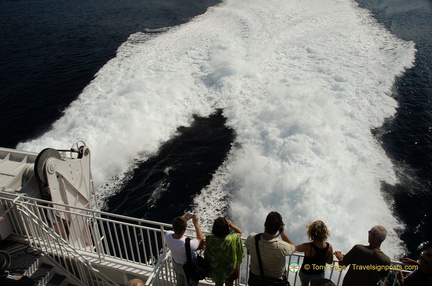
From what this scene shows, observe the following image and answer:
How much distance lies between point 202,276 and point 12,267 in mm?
3925

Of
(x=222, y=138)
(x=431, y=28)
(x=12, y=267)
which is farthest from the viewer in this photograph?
(x=431, y=28)

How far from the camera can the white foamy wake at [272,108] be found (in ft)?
29.6

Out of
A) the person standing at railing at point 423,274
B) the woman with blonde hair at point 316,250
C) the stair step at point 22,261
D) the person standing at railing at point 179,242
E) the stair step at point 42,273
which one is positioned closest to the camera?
the person standing at railing at point 423,274

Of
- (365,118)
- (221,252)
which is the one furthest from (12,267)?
(365,118)

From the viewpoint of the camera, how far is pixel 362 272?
4.10 m

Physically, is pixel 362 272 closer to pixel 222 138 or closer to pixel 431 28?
pixel 222 138

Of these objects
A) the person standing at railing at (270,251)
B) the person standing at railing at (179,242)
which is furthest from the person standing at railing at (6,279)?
the person standing at railing at (270,251)

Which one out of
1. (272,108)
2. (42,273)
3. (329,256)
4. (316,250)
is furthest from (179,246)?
(272,108)

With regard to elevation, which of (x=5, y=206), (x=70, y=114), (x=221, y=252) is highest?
(x=221, y=252)

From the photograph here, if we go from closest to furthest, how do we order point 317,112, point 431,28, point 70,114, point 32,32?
point 317,112, point 70,114, point 431,28, point 32,32

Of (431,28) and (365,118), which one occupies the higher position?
(431,28)

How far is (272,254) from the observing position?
4.06 metres

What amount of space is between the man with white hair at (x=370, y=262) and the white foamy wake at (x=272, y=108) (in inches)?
150

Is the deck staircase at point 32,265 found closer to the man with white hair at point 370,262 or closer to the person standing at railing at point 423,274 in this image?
the man with white hair at point 370,262
